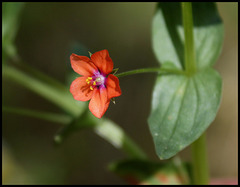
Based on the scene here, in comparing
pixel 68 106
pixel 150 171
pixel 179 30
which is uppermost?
pixel 179 30

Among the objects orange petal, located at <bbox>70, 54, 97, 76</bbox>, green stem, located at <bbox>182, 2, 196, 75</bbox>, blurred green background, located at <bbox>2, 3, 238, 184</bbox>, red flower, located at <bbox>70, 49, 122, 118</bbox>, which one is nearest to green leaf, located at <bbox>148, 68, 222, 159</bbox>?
green stem, located at <bbox>182, 2, 196, 75</bbox>

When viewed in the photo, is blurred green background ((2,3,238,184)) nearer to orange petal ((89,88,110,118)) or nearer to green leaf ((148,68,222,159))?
green leaf ((148,68,222,159))

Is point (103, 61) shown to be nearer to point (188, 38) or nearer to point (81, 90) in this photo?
point (81, 90)

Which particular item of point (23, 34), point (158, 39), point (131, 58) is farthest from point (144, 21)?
point (158, 39)

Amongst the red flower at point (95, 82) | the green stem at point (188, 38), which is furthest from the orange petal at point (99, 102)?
the green stem at point (188, 38)

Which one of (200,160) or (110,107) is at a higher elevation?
(200,160)

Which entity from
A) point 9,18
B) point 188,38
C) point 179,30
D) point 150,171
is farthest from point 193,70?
point 9,18
